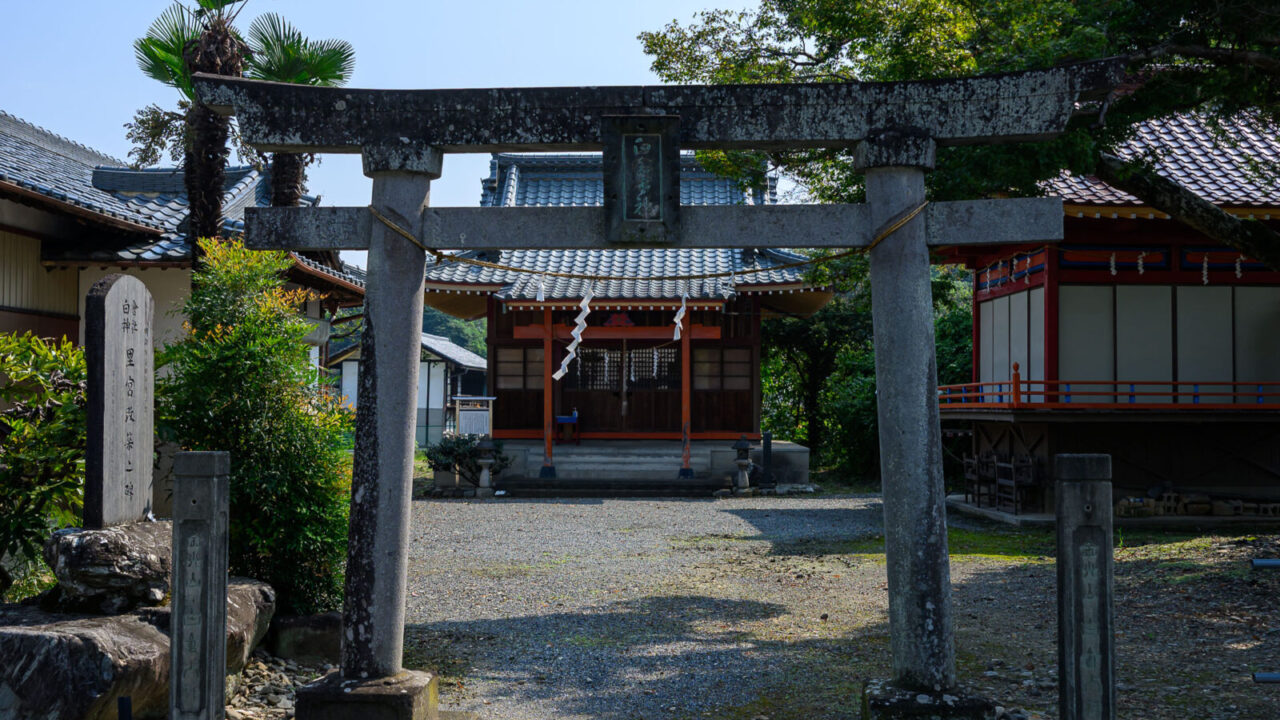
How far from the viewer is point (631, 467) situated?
19.7 m

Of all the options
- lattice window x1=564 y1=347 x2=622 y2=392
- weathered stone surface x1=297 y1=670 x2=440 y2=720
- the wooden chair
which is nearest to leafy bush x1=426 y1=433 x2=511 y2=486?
lattice window x1=564 y1=347 x2=622 y2=392

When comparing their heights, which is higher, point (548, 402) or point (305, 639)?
point (548, 402)

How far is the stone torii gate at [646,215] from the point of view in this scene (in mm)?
5051

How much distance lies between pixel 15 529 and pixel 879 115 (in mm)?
6019

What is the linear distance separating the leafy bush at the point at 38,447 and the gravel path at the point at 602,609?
2639 mm

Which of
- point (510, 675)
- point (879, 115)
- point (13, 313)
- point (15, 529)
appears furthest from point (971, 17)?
point (13, 313)

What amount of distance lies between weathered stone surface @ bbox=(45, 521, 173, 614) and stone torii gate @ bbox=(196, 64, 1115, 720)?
1.39 meters

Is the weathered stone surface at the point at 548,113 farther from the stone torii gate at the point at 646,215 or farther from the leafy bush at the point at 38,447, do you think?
the leafy bush at the point at 38,447

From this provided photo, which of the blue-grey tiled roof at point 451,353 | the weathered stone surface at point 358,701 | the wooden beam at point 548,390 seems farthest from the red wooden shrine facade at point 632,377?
the blue-grey tiled roof at point 451,353

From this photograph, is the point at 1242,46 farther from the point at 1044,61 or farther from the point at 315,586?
the point at 315,586

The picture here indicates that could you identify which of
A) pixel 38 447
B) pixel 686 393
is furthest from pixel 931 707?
pixel 686 393

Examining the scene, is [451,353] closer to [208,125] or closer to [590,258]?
[590,258]

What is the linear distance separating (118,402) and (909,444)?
186 inches

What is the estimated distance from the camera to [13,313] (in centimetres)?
1058
